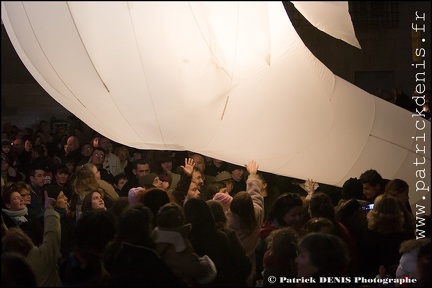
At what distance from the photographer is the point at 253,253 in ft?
18.3

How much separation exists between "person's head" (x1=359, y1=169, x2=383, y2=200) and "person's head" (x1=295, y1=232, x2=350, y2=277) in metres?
1.74

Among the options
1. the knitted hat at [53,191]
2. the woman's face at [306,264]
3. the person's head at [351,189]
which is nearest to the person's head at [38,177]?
the knitted hat at [53,191]

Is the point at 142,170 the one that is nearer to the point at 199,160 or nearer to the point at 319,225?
the point at 199,160

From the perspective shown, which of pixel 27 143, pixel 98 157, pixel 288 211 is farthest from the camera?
pixel 27 143

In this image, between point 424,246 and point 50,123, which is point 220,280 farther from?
point 50,123

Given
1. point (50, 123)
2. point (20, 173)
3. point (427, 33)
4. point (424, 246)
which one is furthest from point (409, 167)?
point (50, 123)

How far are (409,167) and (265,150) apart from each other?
112 centimetres

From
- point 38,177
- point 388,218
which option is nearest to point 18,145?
point 38,177

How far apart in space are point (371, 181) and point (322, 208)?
820mm

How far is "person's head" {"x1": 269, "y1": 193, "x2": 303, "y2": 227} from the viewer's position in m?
5.37

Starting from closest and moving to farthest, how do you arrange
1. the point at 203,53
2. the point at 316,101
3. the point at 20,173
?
the point at 203,53 < the point at 316,101 < the point at 20,173

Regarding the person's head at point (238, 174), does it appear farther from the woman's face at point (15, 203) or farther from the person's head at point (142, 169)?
the woman's face at point (15, 203)

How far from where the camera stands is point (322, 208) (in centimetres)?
525

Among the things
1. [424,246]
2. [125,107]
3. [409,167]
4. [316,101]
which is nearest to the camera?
[424,246]
